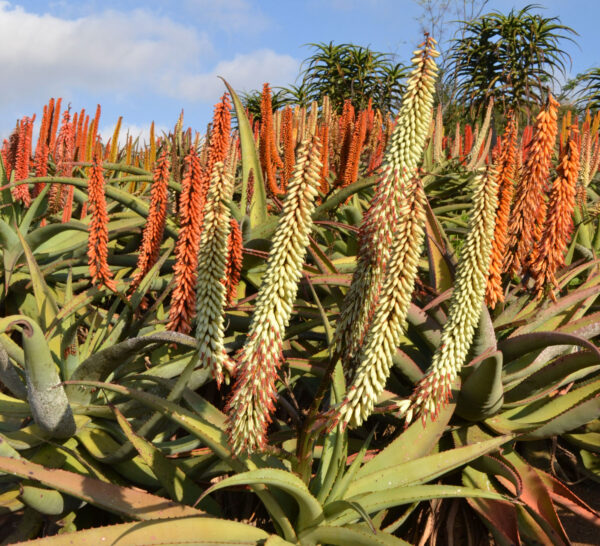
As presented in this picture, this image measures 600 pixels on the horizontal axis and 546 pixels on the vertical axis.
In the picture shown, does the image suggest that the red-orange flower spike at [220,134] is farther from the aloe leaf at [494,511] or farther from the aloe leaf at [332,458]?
the aloe leaf at [494,511]

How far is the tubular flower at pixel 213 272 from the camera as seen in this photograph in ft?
4.09

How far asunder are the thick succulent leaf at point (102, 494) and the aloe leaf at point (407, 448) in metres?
0.54

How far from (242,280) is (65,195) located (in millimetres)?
1164

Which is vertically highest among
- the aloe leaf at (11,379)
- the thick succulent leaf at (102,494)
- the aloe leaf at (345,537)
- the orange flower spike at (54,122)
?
the orange flower spike at (54,122)

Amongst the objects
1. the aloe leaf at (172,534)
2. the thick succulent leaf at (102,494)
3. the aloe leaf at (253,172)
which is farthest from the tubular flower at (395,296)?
the aloe leaf at (253,172)

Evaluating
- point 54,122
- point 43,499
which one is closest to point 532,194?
point 43,499

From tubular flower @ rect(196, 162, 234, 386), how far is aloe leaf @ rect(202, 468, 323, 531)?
210 millimetres

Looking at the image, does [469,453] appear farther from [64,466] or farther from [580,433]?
[64,466]

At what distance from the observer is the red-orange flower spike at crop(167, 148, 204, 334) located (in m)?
1.47

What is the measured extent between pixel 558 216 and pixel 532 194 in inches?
4.3

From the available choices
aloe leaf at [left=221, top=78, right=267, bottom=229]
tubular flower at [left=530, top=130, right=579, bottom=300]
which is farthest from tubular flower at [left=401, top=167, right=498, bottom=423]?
aloe leaf at [left=221, top=78, right=267, bottom=229]

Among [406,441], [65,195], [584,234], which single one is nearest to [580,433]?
[406,441]

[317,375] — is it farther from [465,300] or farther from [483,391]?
[465,300]

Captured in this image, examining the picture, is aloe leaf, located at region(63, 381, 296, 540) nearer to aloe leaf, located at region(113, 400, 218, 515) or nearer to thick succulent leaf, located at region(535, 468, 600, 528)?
aloe leaf, located at region(113, 400, 218, 515)
